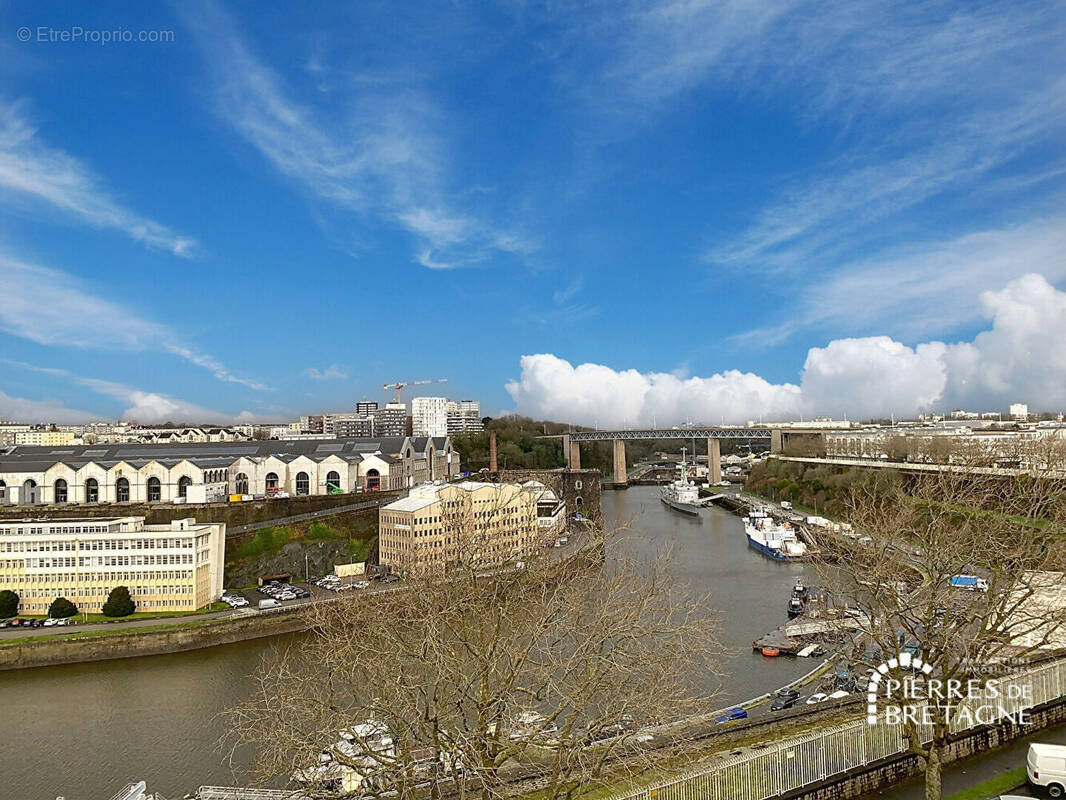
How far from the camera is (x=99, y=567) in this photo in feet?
49.7

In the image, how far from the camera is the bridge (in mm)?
50719

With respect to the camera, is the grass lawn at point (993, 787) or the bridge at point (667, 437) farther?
the bridge at point (667, 437)

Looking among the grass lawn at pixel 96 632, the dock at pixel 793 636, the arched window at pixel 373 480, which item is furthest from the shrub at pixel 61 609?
the dock at pixel 793 636

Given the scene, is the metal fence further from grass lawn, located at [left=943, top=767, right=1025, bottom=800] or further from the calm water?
the calm water

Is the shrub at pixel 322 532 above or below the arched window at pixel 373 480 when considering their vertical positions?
below

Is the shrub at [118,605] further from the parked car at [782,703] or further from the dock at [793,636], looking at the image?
the parked car at [782,703]

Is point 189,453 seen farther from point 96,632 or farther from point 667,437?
point 667,437

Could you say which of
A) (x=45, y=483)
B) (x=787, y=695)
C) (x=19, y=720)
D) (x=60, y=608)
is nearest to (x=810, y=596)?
(x=787, y=695)

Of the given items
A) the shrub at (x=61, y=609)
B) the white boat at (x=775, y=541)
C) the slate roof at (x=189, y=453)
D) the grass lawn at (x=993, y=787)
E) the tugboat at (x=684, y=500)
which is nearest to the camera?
the grass lawn at (x=993, y=787)

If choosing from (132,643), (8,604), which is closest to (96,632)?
(132,643)

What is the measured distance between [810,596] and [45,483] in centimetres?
2344

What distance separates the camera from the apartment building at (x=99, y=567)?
15.0m

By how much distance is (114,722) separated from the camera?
998cm

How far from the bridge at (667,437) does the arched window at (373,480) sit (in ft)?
93.1
